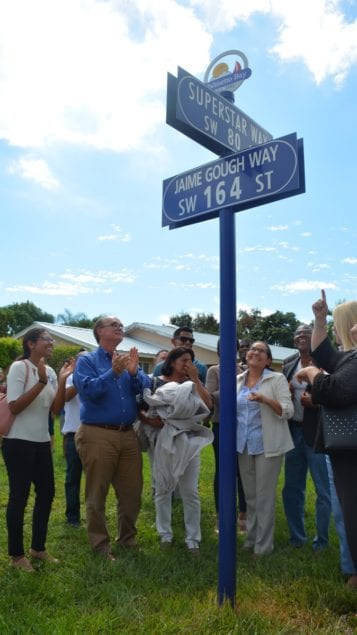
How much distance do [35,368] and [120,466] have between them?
1.24m

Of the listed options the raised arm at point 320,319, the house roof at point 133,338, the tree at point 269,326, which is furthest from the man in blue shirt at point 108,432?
the tree at point 269,326

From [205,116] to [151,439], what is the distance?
3.17 meters

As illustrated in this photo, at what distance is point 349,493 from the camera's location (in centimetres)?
342

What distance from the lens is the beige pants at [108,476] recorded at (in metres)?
4.67

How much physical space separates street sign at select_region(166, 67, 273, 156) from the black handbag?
6.35ft

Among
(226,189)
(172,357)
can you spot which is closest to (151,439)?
(172,357)

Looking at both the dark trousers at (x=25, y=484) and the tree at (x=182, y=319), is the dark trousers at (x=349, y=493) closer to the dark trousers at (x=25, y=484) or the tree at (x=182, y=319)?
the dark trousers at (x=25, y=484)

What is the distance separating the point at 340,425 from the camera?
11.1 ft

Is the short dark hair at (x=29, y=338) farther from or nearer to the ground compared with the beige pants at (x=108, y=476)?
farther from the ground

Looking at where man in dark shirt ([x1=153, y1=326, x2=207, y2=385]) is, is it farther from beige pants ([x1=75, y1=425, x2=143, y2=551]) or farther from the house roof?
the house roof

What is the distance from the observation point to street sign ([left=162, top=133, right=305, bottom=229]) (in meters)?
3.22

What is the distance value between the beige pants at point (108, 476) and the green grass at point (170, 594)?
0.67 feet

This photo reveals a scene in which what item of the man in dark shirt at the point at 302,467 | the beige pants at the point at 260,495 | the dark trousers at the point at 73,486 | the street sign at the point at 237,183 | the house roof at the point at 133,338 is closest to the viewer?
the street sign at the point at 237,183

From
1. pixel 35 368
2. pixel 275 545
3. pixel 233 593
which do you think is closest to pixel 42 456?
pixel 35 368
